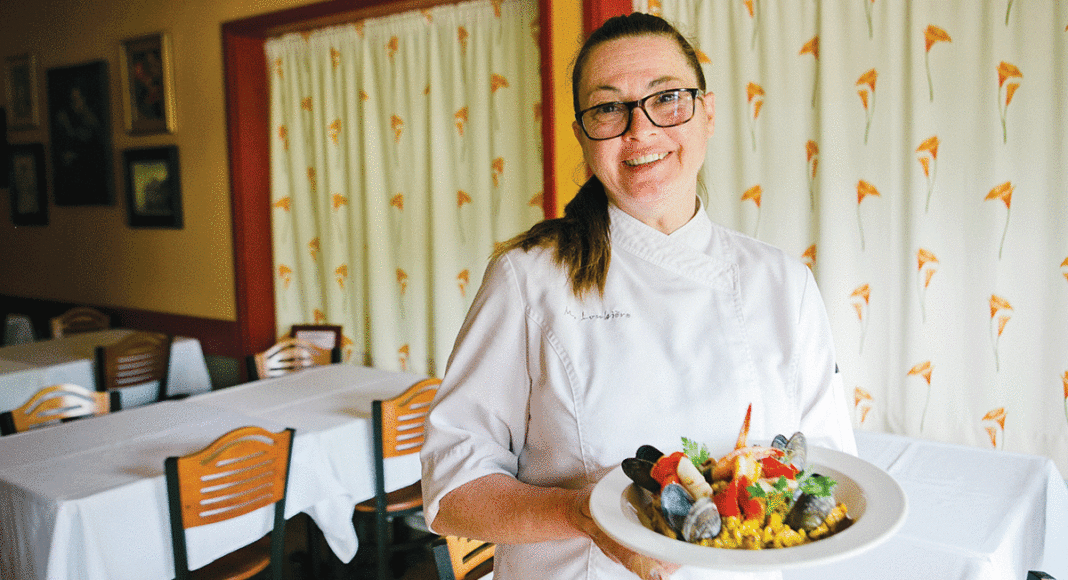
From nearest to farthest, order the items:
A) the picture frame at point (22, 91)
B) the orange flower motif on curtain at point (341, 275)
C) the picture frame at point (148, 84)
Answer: the orange flower motif on curtain at point (341, 275)
the picture frame at point (148, 84)
the picture frame at point (22, 91)

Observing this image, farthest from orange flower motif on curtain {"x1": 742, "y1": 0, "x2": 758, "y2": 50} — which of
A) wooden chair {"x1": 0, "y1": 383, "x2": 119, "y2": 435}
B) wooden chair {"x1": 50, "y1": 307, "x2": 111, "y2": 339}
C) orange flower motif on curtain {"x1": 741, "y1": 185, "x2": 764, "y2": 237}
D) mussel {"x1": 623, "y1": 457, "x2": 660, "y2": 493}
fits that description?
wooden chair {"x1": 50, "y1": 307, "x2": 111, "y2": 339}

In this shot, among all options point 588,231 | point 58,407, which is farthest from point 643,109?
point 58,407

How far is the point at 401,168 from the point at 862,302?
7.58ft

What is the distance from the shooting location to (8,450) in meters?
2.53

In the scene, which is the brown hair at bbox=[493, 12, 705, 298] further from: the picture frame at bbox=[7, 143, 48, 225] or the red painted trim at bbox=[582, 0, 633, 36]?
the picture frame at bbox=[7, 143, 48, 225]

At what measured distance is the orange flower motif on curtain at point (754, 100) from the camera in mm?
2809

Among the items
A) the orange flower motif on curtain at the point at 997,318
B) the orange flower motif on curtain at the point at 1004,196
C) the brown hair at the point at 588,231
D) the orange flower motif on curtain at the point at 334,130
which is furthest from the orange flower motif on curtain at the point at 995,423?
the orange flower motif on curtain at the point at 334,130

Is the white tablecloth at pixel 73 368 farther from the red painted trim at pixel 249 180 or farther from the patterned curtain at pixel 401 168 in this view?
the patterned curtain at pixel 401 168

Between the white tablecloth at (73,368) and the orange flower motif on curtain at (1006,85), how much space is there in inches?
154

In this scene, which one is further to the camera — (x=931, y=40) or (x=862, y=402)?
(x=862, y=402)

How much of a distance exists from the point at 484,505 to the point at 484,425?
0.11 meters

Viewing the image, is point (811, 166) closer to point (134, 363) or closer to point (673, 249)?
point (673, 249)

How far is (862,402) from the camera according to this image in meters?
2.73

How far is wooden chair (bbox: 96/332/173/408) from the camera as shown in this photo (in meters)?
3.71
